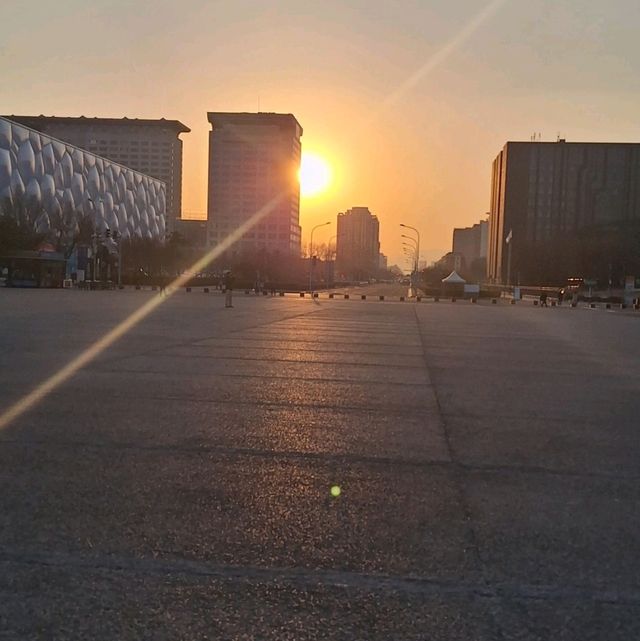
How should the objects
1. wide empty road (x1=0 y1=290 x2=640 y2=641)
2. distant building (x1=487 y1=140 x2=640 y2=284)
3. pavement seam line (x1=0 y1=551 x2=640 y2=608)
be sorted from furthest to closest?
distant building (x1=487 y1=140 x2=640 y2=284), pavement seam line (x1=0 y1=551 x2=640 y2=608), wide empty road (x1=0 y1=290 x2=640 y2=641)

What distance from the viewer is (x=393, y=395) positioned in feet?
31.6

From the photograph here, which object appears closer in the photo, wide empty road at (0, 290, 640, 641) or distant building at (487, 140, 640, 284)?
wide empty road at (0, 290, 640, 641)

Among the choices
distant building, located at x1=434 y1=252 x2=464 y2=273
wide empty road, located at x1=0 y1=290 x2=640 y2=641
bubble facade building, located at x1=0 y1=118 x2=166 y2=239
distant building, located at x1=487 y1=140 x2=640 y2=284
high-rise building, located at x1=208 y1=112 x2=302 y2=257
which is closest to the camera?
wide empty road, located at x1=0 y1=290 x2=640 y2=641

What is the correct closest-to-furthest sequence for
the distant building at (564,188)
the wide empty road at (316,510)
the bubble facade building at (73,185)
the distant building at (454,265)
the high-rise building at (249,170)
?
the wide empty road at (316,510) < the distant building at (454,265) < the bubble facade building at (73,185) < the distant building at (564,188) < the high-rise building at (249,170)

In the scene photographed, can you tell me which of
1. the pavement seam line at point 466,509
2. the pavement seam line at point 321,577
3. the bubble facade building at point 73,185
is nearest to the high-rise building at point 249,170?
the bubble facade building at point 73,185

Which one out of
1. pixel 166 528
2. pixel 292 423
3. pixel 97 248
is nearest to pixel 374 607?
pixel 166 528

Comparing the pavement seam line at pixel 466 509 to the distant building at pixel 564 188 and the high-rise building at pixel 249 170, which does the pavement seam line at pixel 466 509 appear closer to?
the distant building at pixel 564 188

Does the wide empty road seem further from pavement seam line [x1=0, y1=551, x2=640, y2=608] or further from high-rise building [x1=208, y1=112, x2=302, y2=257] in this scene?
high-rise building [x1=208, y1=112, x2=302, y2=257]

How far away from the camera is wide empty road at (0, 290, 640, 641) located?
10.9 feet

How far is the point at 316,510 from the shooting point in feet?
15.5

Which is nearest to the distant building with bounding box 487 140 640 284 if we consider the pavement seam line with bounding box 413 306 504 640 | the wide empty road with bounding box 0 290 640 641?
the wide empty road with bounding box 0 290 640 641

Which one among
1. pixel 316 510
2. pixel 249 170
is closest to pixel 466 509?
pixel 316 510

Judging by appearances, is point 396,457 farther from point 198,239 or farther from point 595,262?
point 198,239

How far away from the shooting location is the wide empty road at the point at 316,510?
10.9 ft
